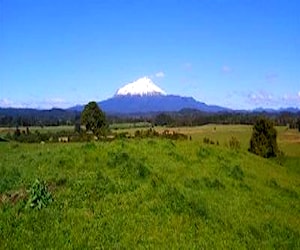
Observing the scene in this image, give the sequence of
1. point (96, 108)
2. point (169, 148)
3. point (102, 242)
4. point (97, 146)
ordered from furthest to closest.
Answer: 1. point (96, 108)
2. point (169, 148)
3. point (97, 146)
4. point (102, 242)

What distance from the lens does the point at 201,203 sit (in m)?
13.9

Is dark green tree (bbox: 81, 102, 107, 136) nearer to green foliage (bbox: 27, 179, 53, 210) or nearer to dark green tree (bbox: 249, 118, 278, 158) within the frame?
dark green tree (bbox: 249, 118, 278, 158)

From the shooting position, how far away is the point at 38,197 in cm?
1194

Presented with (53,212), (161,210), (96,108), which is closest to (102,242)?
(53,212)

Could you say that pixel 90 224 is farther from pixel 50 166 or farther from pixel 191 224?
pixel 50 166

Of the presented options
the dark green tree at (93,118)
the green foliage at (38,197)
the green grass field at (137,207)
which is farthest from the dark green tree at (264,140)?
the green foliage at (38,197)

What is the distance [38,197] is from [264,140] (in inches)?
2248

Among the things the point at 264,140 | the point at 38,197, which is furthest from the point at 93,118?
the point at 38,197

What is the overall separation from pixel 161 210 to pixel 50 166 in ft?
20.9

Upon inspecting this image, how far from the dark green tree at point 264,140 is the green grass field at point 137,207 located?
145 ft

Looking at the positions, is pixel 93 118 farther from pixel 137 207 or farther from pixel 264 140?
pixel 137 207

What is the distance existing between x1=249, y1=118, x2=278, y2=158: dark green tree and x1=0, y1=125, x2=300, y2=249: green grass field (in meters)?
44.2

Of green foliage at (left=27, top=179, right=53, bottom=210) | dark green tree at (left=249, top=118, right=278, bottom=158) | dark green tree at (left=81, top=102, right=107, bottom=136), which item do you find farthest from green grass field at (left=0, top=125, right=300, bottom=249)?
dark green tree at (left=81, top=102, right=107, bottom=136)

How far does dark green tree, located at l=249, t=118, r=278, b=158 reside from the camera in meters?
64.4
